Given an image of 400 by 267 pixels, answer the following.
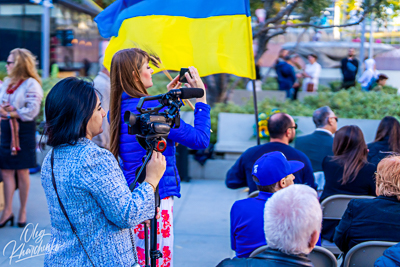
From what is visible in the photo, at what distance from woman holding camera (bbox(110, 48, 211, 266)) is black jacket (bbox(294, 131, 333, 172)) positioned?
2.68 m

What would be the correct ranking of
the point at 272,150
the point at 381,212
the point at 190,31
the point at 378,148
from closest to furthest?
the point at 381,212 < the point at 272,150 < the point at 190,31 < the point at 378,148

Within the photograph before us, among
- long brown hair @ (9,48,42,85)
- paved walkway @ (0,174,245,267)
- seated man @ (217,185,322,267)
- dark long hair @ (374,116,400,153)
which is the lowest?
paved walkway @ (0,174,245,267)

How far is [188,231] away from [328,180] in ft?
6.27

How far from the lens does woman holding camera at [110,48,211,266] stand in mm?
2732

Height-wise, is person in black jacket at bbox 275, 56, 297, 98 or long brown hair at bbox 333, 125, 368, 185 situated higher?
person in black jacket at bbox 275, 56, 297, 98

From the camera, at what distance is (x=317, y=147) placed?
202 inches

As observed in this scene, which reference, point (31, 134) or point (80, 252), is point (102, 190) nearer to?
point (80, 252)

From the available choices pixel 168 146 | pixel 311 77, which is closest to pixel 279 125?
pixel 168 146

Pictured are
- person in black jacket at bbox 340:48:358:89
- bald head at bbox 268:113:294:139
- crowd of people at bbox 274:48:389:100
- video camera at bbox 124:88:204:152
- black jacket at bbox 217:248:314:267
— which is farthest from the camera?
person in black jacket at bbox 340:48:358:89

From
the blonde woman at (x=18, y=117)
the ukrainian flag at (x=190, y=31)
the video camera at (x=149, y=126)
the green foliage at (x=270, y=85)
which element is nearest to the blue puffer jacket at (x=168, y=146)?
the video camera at (x=149, y=126)

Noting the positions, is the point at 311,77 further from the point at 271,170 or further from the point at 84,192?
the point at 84,192

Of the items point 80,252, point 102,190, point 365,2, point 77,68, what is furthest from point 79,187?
point 77,68

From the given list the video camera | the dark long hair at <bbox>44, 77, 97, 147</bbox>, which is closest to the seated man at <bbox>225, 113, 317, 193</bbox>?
the video camera

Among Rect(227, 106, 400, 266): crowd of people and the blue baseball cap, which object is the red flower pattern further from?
the blue baseball cap
